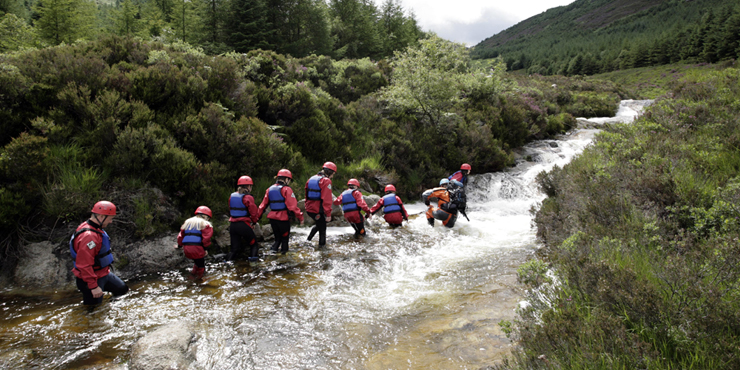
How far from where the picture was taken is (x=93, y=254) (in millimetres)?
4574

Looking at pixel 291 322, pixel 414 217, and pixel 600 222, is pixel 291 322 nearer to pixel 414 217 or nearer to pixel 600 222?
pixel 600 222

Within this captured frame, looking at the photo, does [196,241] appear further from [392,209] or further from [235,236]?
[392,209]

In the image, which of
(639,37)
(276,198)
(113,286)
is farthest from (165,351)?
(639,37)

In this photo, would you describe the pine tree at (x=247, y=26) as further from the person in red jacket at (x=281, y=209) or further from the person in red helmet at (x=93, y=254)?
the person in red helmet at (x=93, y=254)

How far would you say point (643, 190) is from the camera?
185 inches

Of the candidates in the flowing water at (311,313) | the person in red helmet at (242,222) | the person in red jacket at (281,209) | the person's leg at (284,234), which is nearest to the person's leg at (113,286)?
the flowing water at (311,313)

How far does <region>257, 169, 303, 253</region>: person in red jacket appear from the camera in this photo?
7289 mm

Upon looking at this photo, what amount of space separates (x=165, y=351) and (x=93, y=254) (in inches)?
86.6

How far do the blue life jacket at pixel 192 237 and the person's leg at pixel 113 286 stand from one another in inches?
42.3

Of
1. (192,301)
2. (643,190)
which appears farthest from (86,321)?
(643,190)

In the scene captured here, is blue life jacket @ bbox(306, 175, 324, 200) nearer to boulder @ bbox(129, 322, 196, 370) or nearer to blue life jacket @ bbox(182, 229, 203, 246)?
blue life jacket @ bbox(182, 229, 203, 246)

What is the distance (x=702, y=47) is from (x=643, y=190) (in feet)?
222

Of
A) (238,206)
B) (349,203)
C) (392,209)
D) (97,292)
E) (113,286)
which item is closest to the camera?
(97,292)

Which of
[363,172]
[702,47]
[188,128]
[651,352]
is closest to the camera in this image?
[651,352]
